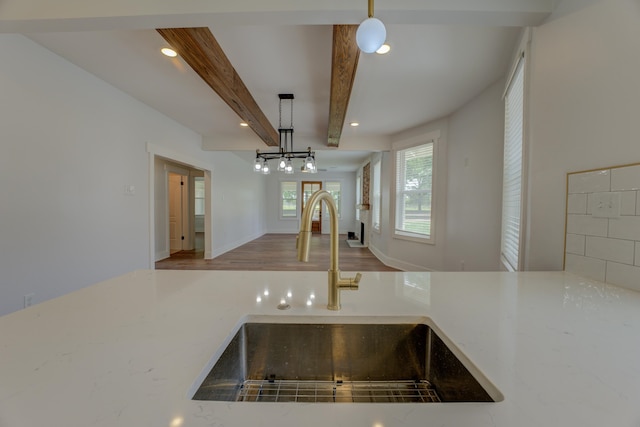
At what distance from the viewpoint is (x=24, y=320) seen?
0.68 m

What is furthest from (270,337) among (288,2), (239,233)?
(239,233)

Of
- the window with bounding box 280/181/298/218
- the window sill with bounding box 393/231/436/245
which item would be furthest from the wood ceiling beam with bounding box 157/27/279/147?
the window with bounding box 280/181/298/218

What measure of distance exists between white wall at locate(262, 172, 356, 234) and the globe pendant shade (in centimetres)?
811

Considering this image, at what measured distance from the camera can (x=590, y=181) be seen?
1.10m

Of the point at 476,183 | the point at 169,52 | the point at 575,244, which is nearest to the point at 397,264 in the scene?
the point at 476,183

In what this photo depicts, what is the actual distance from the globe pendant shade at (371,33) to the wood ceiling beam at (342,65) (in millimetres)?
792

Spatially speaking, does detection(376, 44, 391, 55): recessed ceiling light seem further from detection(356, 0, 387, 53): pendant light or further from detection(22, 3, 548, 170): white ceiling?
detection(356, 0, 387, 53): pendant light

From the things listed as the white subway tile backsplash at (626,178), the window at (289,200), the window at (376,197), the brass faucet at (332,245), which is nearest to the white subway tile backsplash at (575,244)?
the white subway tile backsplash at (626,178)

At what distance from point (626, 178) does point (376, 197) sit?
4672 mm

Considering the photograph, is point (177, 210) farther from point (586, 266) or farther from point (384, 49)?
point (586, 266)

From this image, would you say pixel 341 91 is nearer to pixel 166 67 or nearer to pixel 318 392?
pixel 166 67

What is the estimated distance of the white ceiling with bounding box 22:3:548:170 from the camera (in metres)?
1.86

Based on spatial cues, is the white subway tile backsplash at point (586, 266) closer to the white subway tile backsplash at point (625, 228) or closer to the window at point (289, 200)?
the white subway tile backsplash at point (625, 228)

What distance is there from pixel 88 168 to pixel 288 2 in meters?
2.42
